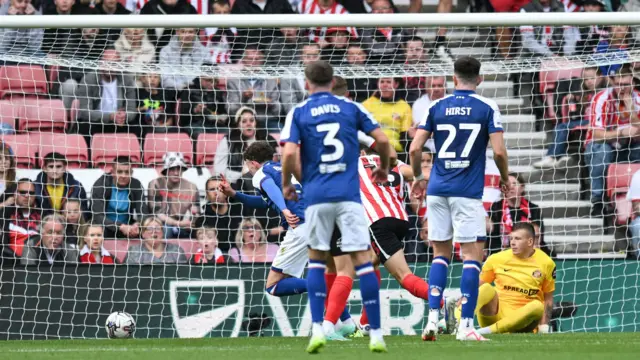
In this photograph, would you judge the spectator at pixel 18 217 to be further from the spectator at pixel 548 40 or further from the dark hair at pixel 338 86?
the spectator at pixel 548 40

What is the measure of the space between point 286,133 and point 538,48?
23.7 feet

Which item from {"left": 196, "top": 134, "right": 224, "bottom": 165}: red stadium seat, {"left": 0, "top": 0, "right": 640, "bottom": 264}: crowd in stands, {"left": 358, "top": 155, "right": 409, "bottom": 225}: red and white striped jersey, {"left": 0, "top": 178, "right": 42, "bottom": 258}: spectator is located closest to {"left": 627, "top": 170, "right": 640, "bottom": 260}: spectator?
{"left": 0, "top": 0, "right": 640, "bottom": 264}: crowd in stands

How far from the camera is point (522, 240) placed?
10539 millimetres

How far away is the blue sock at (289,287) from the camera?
989 centimetres

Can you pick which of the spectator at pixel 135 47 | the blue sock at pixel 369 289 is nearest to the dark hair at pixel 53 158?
the spectator at pixel 135 47

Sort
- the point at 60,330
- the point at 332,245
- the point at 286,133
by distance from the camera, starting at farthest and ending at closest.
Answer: the point at 60,330 < the point at 332,245 < the point at 286,133

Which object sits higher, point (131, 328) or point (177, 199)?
Result: point (177, 199)

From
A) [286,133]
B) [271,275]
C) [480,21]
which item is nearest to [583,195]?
[480,21]

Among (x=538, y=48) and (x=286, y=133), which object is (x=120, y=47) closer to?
(x=538, y=48)

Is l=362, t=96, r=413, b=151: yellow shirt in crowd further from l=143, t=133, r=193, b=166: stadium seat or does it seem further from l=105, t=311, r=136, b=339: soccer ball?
l=105, t=311, r=136, b=339: soccer ball

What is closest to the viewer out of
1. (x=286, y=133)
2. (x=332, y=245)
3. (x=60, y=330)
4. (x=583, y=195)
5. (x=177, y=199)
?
(x=286, y=133)

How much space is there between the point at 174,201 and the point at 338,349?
15.5ft

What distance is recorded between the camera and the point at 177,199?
12.3 meters

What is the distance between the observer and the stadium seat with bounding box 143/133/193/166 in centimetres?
1278
